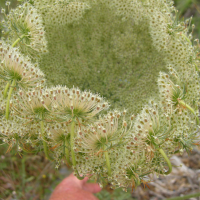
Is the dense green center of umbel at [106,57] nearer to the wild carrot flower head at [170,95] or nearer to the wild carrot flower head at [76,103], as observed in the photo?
the wild carrot flower head at [170,95]

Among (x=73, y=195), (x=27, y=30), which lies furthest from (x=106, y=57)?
(x=73, y=195)

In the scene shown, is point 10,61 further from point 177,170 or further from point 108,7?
point 177,170

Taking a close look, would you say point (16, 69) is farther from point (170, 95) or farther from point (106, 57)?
point (170, 95)

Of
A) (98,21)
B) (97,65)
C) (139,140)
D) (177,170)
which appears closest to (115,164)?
(139,140)

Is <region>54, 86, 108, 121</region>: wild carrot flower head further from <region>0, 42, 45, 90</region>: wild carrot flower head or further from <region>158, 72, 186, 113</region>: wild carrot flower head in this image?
<region>158, 72, 186, 113</region>: wild carrot flower head

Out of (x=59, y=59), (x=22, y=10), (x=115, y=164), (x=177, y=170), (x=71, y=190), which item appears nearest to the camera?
(x=115, y=164)

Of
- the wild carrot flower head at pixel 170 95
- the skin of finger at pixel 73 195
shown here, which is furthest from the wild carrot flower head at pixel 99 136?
the skin of finger at pixel 73 195
